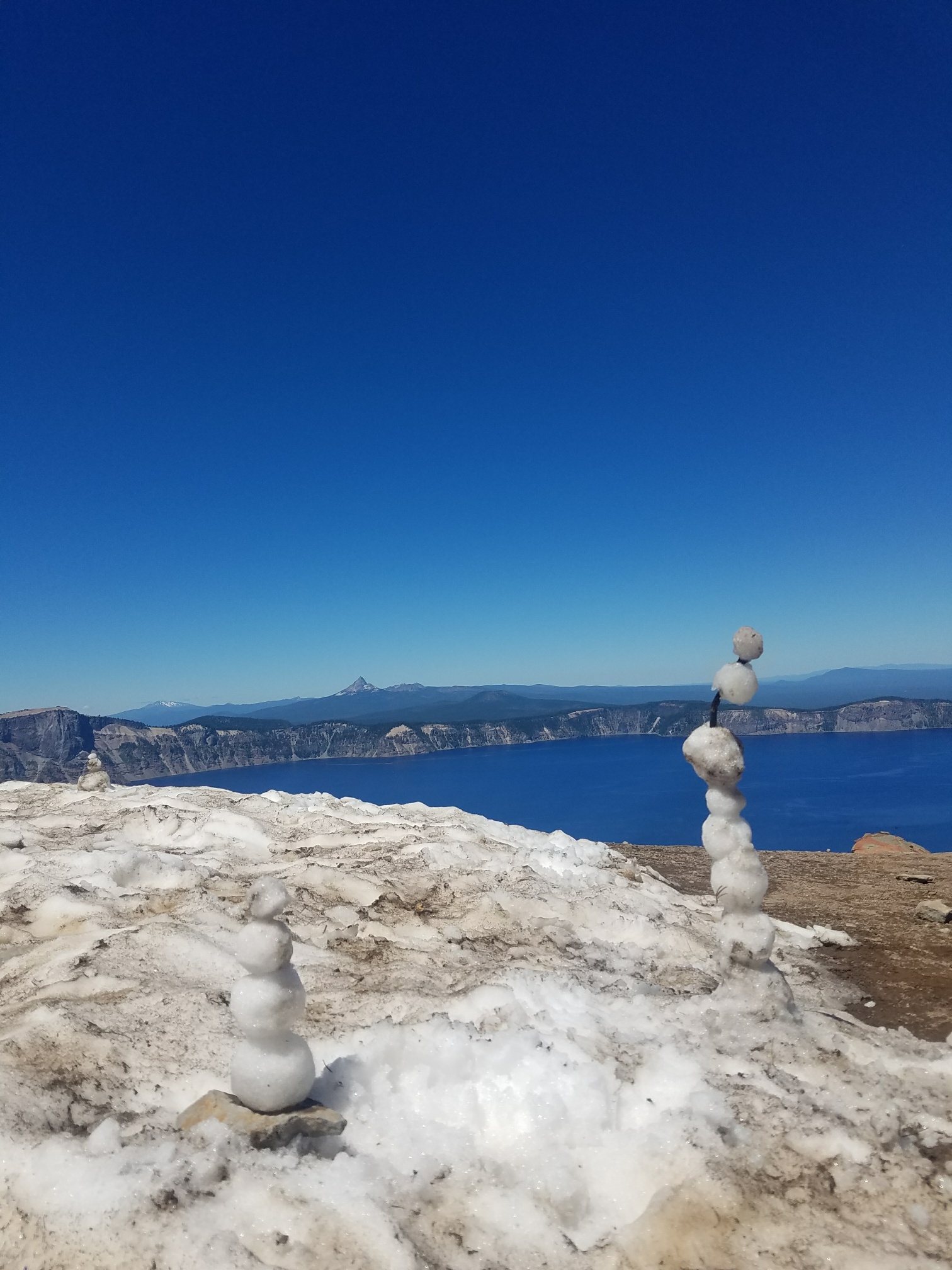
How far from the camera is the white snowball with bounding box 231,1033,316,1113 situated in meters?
3.55

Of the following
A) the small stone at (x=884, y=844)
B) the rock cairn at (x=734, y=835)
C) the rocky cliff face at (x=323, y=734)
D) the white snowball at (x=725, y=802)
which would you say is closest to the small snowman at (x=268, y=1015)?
the rock cairn at (x=734, y=835)

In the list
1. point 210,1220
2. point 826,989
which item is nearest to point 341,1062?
point 210,1220

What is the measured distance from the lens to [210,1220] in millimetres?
2896

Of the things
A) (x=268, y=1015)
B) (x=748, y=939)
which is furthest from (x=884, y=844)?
(x=268, y=1015)

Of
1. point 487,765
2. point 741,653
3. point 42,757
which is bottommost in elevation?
point 487,765

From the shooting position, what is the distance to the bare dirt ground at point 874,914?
19.0 feet

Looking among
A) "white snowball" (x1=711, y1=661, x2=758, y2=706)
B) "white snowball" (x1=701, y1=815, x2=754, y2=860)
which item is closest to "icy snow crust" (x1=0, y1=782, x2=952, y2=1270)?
"white snowball" (x1=701, y1=815, x2=754, y2=860)

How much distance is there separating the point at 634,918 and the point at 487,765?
12250 cm

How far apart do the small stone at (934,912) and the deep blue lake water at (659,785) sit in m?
37.5

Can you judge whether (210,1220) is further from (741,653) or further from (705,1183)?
(741,653)

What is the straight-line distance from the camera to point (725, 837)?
5039 millimetres

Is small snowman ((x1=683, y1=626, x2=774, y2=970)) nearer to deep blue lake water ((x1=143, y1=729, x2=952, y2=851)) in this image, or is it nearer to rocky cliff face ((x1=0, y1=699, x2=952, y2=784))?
deep blue lake water ((x1=143, y1=729, x2=952, y2=851))

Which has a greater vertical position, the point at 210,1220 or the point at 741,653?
the point at 741,653

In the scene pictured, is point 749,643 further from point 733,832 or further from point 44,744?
point 44,744
